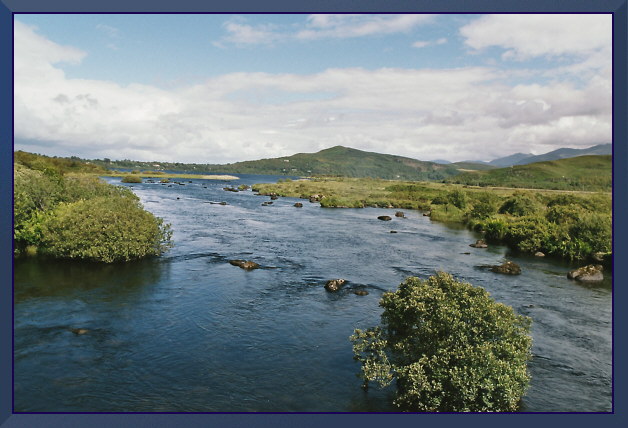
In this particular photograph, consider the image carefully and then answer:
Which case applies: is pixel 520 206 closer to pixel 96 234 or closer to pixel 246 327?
pixel 246 327

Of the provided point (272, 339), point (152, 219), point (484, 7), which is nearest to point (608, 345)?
point (272, 339)

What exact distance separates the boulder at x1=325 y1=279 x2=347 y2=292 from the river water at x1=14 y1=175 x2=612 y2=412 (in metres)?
0.53

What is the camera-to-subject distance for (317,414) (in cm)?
608

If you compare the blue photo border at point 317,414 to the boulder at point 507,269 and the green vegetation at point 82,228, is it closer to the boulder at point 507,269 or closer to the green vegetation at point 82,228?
the green vegetation at point 82,228

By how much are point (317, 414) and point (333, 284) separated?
1931 centimetres

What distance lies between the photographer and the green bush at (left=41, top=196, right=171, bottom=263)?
93.8 ft

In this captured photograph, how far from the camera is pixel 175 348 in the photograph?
16.8 meters

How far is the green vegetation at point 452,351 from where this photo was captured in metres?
11.8

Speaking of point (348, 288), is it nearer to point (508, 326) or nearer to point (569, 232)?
point (508, 326)

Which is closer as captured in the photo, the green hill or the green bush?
the green bush

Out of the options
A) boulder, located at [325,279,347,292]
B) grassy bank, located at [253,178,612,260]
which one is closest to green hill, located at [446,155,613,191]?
grassy bank, located at [253,178,612,260]

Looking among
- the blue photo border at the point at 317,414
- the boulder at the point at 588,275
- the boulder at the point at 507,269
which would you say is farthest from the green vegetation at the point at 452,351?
the boulder at the point at 588,275

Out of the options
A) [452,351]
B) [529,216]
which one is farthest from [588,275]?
[452,351]

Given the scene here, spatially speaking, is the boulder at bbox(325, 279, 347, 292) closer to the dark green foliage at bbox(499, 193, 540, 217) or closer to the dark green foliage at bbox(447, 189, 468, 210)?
the dark green foliage at bbox(499, 193, 540, 217)
